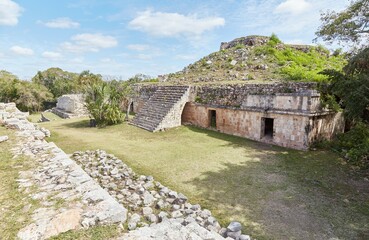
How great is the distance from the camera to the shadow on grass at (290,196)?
406 cm

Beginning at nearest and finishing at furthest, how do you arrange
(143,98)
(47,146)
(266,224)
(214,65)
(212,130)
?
(266,224) → (47,146) → (212,130) → (143,98) → (214,65)

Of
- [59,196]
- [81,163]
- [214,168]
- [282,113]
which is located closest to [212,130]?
[282,113]

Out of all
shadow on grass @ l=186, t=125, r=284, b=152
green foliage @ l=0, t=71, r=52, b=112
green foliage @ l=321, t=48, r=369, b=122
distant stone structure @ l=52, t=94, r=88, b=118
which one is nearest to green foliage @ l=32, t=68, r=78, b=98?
green foliage @ l=0, t=71, r=52, b=112

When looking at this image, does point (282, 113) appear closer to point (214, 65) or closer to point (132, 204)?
point (132, 204)

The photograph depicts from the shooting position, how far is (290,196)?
518cm

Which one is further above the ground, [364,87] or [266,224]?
[364,87]

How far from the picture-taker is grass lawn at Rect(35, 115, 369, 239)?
165 inches

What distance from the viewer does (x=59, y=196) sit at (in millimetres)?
3373

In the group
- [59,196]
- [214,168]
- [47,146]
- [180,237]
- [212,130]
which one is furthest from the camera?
[212,130]

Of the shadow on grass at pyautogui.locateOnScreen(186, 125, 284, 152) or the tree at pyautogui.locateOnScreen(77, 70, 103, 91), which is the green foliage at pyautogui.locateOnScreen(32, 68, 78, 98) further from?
the shadow on grass at pyautogui.locateOnScreen(186, 125, 284, 152)

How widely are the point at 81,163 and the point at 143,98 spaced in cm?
1006

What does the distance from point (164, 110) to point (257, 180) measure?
7.22 meters

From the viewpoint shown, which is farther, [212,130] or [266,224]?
[212,130]

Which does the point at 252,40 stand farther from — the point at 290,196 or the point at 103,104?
the point at 290,196
